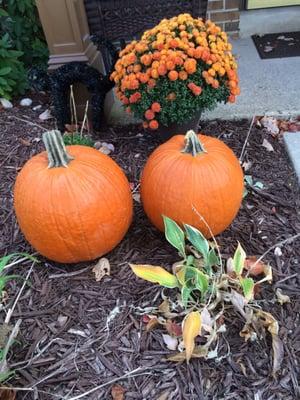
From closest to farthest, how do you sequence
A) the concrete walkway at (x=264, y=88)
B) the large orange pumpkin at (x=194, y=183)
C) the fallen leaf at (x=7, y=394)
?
the fallen leaf at (x=7, y=394) < the large orange pumpkin at (x=194, y=183) < the concrete walkway at (x=264, y=88)

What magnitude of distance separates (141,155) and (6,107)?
1287 millimetres

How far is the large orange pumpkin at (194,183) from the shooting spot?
1.78 metres

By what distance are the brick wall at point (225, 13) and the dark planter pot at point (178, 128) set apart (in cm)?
190

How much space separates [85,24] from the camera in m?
2.93

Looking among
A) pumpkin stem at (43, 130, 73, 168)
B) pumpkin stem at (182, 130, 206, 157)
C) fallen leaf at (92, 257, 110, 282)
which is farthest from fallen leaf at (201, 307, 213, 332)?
pumpkin stem at (43, 130, 73, 168)

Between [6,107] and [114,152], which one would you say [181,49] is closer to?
[114,152]

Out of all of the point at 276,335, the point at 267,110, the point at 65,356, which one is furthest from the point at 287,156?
the point at 65,356

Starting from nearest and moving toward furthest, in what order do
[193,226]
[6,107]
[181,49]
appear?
[193,226]
[181,49]
[6,107]

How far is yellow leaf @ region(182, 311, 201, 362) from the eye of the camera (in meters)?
1.45

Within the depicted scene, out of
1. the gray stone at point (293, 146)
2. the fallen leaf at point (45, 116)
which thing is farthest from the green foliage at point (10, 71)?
the gray stone at point (293, 146)

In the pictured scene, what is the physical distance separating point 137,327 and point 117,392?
0.27 metres

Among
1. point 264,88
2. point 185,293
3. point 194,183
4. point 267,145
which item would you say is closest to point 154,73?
point 194,183

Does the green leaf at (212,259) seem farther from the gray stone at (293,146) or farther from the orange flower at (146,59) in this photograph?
the orange flower at (146,59)

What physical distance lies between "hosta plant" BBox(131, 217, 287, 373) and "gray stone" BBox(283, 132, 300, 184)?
954 mm
